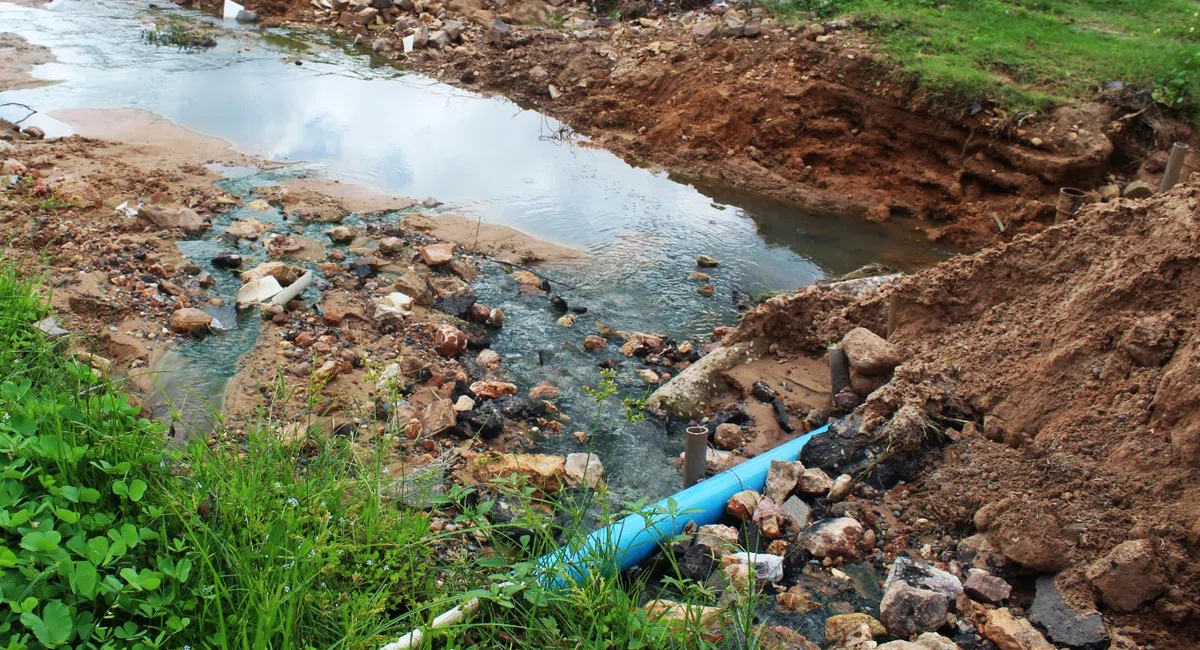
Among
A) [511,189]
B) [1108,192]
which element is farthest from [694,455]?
[1108,192]

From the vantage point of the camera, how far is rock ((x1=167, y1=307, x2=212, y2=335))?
4.86 metres

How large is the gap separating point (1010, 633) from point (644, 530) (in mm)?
1257

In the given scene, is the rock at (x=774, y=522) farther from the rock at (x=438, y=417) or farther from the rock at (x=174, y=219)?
the rock at (x=174, y=219)

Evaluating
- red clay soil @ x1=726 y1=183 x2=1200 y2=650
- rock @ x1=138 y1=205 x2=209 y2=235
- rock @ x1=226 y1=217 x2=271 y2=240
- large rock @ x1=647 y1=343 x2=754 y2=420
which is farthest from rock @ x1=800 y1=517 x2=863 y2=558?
rock @ x1=138 y1=205 x2=209 y2=235

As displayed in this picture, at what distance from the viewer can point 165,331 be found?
483 centimetres

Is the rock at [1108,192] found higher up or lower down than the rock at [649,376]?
higher up

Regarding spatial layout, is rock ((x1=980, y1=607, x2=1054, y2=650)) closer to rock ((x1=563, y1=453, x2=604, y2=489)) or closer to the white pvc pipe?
rock ((x1=563, y1=453, x2=604, y2=489))

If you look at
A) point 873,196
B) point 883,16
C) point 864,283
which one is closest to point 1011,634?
point 864,283

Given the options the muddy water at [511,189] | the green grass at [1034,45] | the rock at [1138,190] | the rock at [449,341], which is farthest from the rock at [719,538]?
the green grass at [1034,45]

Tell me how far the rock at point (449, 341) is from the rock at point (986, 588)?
3072 millimetres

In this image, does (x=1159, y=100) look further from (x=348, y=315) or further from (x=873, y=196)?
(x=348, y=315)

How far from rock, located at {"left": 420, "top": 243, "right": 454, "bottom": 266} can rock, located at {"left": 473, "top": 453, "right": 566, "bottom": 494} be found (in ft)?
7.98

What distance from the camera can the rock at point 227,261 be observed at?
565cm

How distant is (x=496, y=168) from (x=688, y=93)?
2465mm
